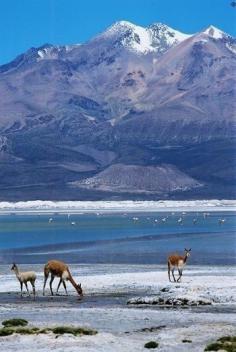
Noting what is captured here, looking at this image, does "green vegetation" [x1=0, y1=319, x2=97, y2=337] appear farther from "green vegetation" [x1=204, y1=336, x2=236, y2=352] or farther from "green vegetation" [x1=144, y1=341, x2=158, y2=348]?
"green vegetation" [x1=204, y1=336, x2=236, y2=352]

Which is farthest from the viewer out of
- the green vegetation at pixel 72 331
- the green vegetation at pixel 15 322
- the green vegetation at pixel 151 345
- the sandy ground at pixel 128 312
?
the green vegetation at pixel 15 322

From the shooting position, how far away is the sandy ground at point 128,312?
2136cm

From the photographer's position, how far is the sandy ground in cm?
2136

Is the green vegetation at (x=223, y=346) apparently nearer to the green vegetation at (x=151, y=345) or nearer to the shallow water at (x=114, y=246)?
the green vegetation at (x=151, y=345)

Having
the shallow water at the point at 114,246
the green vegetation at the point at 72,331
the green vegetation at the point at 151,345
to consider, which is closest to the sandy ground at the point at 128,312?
the green vegetation at the point at 151,345

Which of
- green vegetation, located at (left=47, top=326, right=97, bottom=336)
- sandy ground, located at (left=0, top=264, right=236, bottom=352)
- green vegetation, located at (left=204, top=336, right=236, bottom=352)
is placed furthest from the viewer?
green vegetation, located at (left=47, top=326, right=97, bottom=336)

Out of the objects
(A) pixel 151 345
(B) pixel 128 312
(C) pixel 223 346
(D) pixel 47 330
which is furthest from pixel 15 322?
(C) pixel 223 346

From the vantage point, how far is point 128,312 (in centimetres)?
2703

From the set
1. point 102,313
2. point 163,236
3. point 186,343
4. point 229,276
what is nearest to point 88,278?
point 229,276


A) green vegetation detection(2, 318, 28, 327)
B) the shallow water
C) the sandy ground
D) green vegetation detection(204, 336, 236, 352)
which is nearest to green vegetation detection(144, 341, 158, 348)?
the sandy ground

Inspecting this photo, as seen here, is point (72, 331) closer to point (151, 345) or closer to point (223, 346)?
point (151, 345)

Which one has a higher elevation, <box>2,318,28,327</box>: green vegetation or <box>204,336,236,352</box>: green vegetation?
<box>2,318,28,327</box>: green vegetation

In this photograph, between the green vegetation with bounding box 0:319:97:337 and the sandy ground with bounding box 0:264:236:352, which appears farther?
the green vegetation with bounding box 0:319:97:337

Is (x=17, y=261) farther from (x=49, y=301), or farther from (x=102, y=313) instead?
(x=102, y=313)
